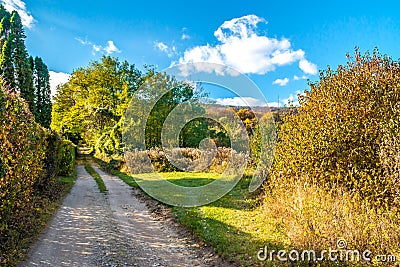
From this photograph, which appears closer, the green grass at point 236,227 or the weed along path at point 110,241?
the weed along path at point 110,241

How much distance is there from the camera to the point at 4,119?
15.6 ft

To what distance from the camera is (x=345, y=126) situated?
23.2 feet

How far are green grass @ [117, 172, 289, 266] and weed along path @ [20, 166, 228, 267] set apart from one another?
377mm

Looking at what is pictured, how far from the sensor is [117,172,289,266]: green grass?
5.16 metres

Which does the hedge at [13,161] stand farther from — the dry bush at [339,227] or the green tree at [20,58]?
the green tree at [20,58]

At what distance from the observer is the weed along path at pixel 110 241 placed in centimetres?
473

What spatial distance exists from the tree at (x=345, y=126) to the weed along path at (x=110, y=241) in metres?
3.29

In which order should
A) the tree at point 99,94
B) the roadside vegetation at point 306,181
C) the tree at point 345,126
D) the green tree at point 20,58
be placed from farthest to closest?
the tree at point 99,94 → the green tree at point 20,58 → the tree at point 345,126 → the roadside vegetation at point 306,181

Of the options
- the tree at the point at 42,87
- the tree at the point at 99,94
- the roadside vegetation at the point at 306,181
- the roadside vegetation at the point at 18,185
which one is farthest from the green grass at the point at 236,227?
the tree at the point at 42,87

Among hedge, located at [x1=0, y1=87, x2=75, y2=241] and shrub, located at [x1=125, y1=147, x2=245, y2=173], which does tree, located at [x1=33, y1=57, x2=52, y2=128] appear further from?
hedge, located at [x1=0, y1=87, x2=75, y2=241]

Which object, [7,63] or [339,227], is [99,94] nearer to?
[7,63]

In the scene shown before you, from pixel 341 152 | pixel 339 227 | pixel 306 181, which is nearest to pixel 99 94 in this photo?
pixel 306 181

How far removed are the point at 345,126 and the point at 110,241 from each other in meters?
5.90

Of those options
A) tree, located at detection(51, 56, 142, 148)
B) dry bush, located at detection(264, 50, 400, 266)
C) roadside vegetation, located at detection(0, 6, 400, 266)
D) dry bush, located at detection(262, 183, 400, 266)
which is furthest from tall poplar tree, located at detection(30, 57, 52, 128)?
dry bush, located at detection(262, 183, 400, 266)
